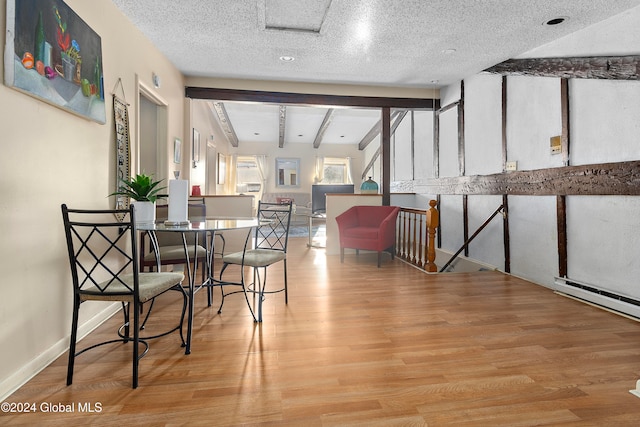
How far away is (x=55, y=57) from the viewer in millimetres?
2029

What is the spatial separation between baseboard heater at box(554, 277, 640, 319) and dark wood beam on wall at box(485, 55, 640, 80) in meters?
1.76

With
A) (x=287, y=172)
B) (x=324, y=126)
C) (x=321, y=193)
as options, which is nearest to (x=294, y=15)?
(x=321, y=193)

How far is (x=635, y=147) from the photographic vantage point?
2732 millimetres

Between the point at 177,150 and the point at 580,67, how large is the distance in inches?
178

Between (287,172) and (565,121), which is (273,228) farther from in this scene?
(287,172)

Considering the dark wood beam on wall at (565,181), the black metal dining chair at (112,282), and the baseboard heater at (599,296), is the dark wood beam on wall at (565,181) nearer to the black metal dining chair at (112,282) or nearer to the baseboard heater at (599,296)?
the baseboard heater at (599,296)

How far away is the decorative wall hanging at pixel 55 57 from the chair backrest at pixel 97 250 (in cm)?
70

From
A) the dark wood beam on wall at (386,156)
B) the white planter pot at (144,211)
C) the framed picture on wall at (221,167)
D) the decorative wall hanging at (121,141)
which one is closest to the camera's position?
the white planter pot at (144,211)

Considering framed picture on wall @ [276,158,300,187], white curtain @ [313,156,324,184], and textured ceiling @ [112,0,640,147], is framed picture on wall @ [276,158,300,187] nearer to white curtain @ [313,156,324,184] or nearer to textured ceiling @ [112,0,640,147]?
white curtain @ [313,156,324,184]

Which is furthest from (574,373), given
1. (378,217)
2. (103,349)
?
(378,217)

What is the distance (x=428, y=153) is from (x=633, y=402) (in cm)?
507

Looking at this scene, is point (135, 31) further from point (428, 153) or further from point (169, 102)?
point (428, 153)

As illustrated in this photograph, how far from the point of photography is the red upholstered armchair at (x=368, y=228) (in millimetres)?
4570

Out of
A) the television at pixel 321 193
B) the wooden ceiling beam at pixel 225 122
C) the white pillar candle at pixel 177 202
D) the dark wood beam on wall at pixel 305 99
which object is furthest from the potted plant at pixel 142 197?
the wooden ceiling beam at pixel 225 122
